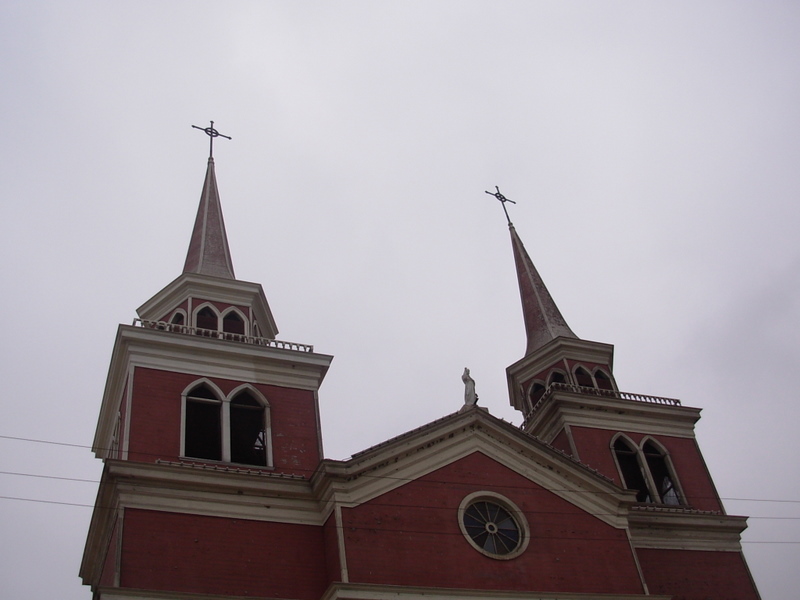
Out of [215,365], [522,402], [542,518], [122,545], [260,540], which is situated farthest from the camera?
[522,402]

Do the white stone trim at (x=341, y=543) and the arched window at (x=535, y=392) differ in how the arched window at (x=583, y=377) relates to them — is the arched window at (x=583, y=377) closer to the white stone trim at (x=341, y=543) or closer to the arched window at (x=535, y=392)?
the arched window at (x=535, y=392)

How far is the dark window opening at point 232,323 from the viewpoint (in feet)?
85.0

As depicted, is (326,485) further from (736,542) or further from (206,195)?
(206,195)

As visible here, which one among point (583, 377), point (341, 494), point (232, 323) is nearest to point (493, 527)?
point (341, 494)

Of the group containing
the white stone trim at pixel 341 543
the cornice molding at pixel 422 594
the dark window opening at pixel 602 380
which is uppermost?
the dark window opening at pixel 602 380

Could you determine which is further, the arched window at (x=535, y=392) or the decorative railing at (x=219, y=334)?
the arched window at (x=535, y=392)

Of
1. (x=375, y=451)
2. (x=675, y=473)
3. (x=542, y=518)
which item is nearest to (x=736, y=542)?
(x=675, y=473)

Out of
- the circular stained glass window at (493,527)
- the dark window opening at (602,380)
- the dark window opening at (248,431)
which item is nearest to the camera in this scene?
the circular stained glass window at (493,527)

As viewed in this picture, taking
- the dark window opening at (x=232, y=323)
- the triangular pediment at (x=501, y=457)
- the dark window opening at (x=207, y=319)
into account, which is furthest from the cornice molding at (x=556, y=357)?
the dark window opening at (x=207, y=319)

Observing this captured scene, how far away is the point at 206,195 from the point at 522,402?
13797 mm

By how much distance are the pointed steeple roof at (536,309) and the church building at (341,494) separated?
426 centimetres

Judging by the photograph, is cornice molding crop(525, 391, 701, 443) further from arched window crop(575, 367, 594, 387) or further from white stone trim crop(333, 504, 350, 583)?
white stone trim crop(333, 504, 350, 583)

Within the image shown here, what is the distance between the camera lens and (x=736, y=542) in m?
25.5

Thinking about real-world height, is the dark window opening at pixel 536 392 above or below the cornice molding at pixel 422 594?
above
